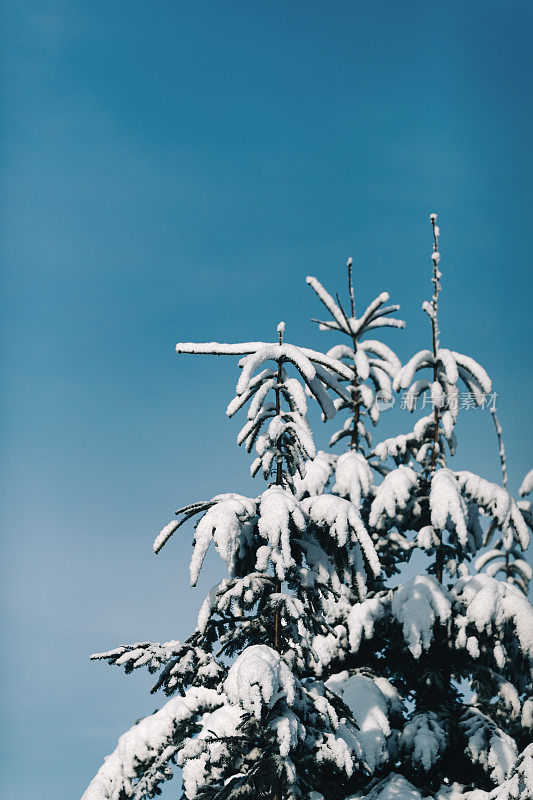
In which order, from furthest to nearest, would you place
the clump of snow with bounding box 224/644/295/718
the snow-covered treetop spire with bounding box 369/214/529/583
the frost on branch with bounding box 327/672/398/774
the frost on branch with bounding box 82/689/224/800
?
1. the snow-covered treetop spire with bounding box 369/214/529/583
2. the frost on branch with bounding box 327/672/398/774
3. the frost on branch with bounding box 82/689/224/800
4. the clump of snow with bounding box 224/644/295/718

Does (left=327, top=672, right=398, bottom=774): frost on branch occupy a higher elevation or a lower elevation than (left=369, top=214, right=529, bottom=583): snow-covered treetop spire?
lower

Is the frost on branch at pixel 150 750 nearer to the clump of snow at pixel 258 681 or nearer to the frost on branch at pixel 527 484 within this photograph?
the clump of snow at pixel 258 681

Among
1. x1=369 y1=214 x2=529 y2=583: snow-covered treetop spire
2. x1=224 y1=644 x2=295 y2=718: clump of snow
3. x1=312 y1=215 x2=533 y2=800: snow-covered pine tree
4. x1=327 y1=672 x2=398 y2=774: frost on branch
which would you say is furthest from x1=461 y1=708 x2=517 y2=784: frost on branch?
x1=224 y1=644 x2=295 y2=718: clump of snow

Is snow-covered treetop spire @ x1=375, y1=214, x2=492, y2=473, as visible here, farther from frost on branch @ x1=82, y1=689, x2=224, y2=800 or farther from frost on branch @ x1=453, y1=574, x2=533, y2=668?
frost on branch @ x1=82, y1=689, x2=224, y2=800

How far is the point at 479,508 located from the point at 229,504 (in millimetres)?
6329

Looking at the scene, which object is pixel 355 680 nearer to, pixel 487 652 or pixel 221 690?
pixel 487 652

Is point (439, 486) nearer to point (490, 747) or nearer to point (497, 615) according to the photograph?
point (497, 615)

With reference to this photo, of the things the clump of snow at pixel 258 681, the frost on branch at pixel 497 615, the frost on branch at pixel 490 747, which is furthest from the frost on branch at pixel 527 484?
the clump of snow at pixel 258 681

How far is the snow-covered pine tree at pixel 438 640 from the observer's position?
33.1 feet

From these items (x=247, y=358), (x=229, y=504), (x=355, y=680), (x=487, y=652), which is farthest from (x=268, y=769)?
(x=487, y=652)

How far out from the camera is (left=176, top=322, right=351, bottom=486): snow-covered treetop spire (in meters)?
7.45

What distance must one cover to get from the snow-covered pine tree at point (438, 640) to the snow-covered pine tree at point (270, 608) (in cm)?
257

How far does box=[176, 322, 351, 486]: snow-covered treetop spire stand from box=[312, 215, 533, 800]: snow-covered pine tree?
381cm

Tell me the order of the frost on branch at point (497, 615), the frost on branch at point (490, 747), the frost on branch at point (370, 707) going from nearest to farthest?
1. the frost on branch at point (370, 707)
2. the frost on branch at point (490, 747)
3. the frost on branch at point (497, 615)
